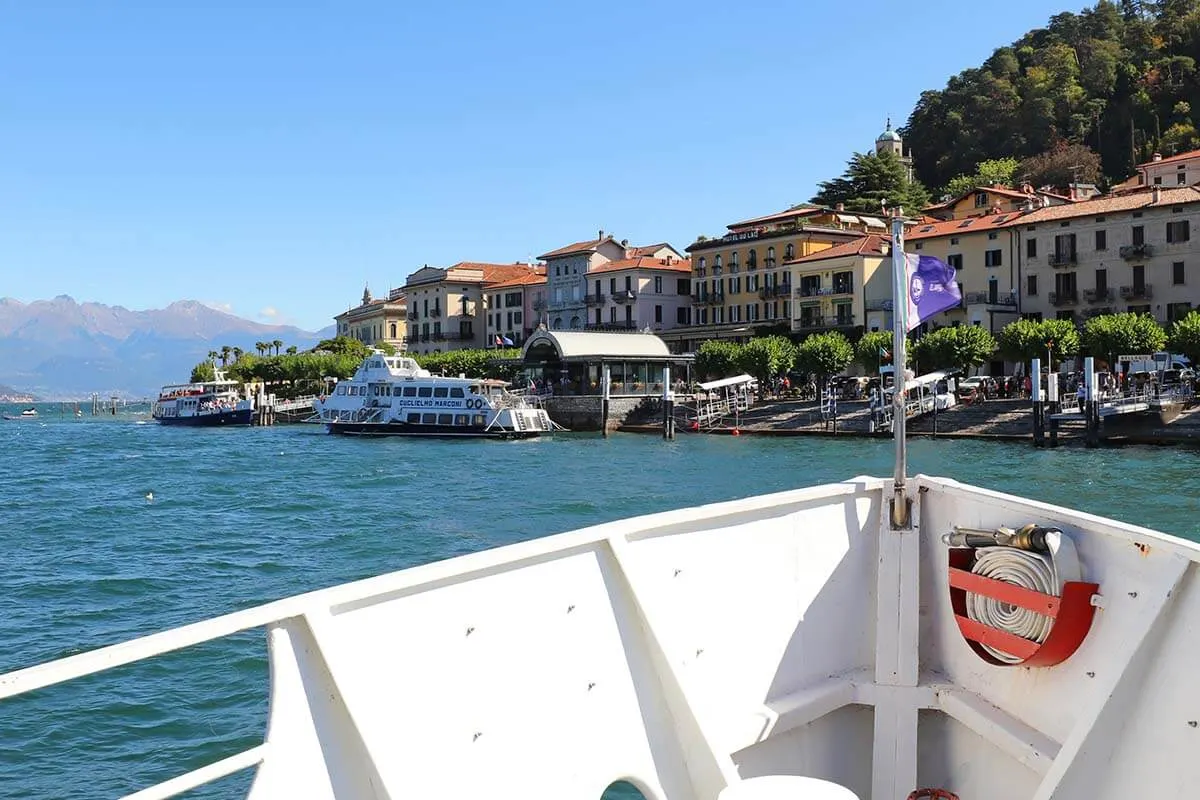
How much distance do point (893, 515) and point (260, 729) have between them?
6.88 metres

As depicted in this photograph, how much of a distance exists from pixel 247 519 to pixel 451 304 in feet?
260

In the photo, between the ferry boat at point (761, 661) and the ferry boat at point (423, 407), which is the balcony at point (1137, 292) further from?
the ferry boat at point (761, 661)

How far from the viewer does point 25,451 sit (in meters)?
56.2

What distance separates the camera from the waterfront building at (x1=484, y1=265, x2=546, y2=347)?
322 ft

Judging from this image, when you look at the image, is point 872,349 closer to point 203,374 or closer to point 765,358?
point 765,358

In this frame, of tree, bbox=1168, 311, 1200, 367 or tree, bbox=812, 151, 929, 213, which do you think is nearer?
tree, bbox=1168, 311, 1200, 367

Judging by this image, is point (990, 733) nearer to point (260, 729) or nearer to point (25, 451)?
point (260, 729)

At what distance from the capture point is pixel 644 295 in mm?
85188

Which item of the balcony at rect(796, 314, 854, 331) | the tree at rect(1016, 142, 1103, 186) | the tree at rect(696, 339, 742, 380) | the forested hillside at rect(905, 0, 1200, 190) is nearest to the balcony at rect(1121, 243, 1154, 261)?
the balcony at rect(796, 314, 854, 331)

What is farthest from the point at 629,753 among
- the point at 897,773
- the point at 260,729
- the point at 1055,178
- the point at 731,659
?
the point at 1055,178

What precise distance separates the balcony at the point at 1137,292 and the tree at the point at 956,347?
716 cm

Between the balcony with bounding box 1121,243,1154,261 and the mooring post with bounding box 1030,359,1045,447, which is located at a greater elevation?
the balcony with bounding box 1121,243,1154,261

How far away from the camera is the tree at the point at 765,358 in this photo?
2438 inches

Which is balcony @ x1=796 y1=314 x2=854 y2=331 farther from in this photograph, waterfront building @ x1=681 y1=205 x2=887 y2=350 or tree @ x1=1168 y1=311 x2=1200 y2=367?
tree @ x1=1168 y1=311 x2=1200 y2=367
